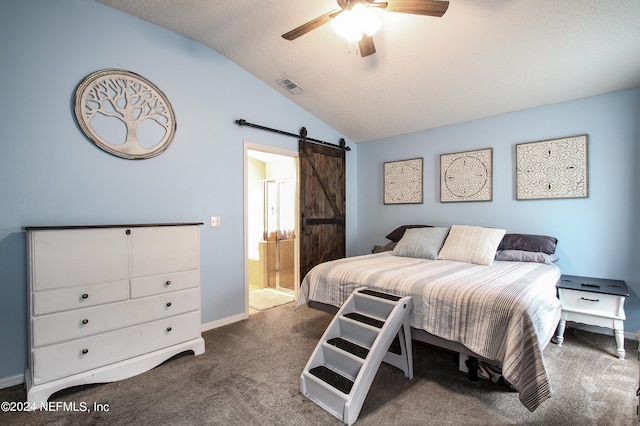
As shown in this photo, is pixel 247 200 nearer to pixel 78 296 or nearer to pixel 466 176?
pixel 78 296

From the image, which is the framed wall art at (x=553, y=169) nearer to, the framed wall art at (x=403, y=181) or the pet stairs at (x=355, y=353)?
the framed wall art at (x=403, y=181)

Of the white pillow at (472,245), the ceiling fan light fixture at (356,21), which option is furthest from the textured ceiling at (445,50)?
the white pillow at (472,245)

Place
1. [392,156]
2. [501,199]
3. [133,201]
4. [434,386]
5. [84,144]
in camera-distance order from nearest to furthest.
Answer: [434,386], [84,144], [133,201], [501,199], [392,156]

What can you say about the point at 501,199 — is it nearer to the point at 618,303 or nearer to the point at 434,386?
the point at 618,303

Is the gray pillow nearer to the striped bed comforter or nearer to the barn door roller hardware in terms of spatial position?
the striped bed comforter

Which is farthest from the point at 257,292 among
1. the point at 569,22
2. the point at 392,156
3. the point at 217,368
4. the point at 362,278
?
the point at 569,22

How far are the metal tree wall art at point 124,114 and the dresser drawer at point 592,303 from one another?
386 cm

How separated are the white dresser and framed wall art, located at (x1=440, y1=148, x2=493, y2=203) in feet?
10.2

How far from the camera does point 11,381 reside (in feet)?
6.72

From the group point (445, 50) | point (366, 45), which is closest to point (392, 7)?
point (366, 45)

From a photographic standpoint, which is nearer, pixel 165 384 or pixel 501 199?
pixel 165 384

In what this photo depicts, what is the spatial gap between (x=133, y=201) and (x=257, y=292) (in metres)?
2.45

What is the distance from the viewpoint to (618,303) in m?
2.38

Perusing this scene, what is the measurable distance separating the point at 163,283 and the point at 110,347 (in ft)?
1.71
